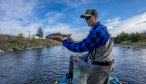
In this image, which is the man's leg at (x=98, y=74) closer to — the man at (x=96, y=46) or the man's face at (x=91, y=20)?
the man at (x=96, y=46)

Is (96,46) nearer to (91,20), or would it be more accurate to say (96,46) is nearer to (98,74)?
(91,20)

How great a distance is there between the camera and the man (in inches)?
212

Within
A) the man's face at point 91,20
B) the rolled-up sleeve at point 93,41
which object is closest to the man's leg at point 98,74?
the rolled-up sleeve at point 93,41

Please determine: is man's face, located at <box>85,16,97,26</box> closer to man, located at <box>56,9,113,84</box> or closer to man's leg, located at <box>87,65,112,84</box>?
man, located at <box>56,9,113,84</box>

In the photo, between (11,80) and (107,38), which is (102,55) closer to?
(107,38)

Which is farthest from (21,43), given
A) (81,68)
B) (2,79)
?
(81,68)

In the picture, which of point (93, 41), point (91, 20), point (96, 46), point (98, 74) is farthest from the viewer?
point (98, 74)

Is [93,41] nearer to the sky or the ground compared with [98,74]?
nearer to the sky

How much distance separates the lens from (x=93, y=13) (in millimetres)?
5664

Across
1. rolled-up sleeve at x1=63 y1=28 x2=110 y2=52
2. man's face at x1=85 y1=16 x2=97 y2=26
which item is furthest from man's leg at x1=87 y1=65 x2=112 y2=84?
man's face at x1=85 y1=16 x2=97 y2=26

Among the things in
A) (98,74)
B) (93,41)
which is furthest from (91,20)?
(98,74)

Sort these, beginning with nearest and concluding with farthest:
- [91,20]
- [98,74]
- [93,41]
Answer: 1. [93,41]
2. [91,20]
3. [98,74]

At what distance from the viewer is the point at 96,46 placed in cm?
548

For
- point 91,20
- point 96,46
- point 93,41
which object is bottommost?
point 96,46
